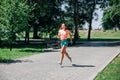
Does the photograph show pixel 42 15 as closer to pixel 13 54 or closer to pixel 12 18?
pixel 12 18

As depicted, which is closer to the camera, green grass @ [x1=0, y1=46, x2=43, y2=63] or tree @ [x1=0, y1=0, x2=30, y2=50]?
green grass @ [x1=0, y1=46, x2=43, y2=63]

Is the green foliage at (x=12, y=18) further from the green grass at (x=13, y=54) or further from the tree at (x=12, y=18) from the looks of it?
the green grass at (x=13, y=54)

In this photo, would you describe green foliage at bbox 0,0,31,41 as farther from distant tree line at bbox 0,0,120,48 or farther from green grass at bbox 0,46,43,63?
green grass at bbox 0,46,43,63

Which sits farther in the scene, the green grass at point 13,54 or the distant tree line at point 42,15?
the distant tree line at point 42,15

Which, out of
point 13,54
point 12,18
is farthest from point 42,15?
point 13,54

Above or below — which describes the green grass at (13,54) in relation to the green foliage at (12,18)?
below

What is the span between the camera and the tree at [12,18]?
29875mm

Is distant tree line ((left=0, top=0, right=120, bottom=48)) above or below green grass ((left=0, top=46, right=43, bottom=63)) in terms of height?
above

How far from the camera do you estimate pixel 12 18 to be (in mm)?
29953

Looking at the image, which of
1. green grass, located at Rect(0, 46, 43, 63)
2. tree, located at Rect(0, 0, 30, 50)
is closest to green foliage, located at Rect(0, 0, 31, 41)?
tree, located at Rect(0, 0, 30, 50)

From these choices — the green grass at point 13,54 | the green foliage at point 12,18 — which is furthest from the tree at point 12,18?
the green grass at point 13,54

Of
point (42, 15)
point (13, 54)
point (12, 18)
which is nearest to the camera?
point (13, 54)

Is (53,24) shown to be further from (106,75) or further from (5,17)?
(106,75)

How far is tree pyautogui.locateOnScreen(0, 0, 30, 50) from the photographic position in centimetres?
2988
